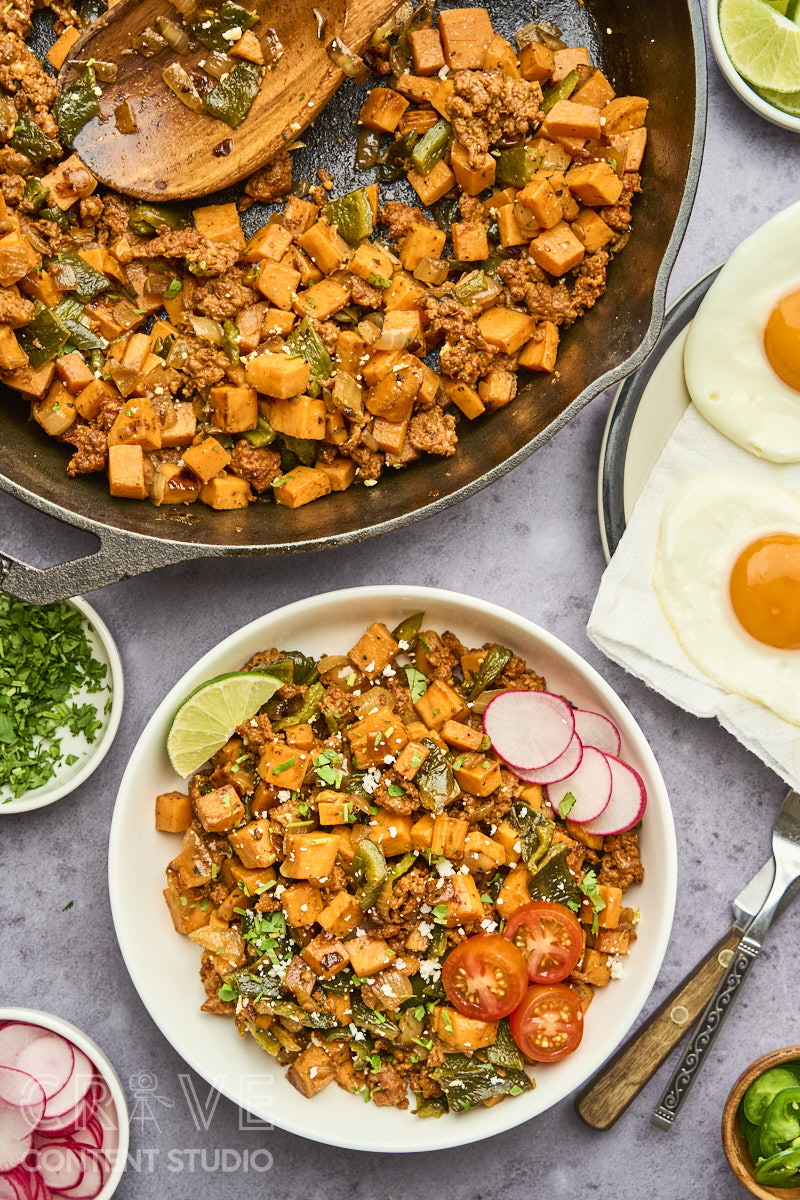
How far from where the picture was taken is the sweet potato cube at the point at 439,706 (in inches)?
118

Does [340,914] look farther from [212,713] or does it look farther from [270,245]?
[270,245]

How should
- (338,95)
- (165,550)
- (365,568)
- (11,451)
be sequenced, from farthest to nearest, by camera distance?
(365,568)
(338,95)
(11,451)
(165,550)

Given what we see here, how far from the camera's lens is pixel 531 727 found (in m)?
2.99

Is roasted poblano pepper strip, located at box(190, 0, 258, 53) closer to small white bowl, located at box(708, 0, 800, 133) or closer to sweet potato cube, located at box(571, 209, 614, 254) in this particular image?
sweet potato cube, located at box(571, 209, 614, 254)

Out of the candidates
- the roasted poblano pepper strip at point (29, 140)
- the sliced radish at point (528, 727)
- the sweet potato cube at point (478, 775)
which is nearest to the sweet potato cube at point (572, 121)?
the roasted poblano pepper strip at point (29, 140)

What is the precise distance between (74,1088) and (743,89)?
4264 millimetres

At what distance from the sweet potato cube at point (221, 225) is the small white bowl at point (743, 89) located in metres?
1.83

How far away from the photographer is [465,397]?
2.96 meters

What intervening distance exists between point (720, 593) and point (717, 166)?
1.62 metres

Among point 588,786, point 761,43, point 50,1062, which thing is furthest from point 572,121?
point 50,1062

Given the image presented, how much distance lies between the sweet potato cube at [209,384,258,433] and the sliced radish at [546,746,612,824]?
162 centimetres

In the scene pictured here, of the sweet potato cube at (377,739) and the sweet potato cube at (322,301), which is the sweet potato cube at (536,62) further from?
the sweet potato cube at (377,739)

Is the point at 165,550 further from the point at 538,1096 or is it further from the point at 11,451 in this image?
the point at 538,1096

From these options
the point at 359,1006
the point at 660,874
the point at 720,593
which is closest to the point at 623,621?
the point at 720,593
